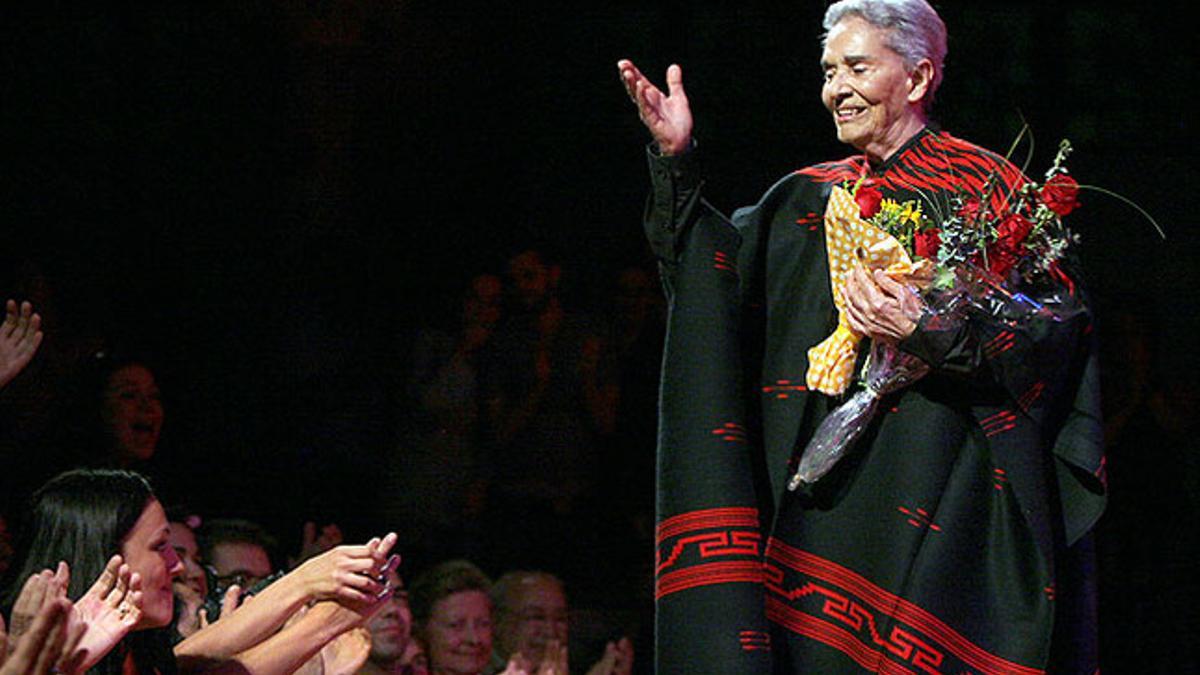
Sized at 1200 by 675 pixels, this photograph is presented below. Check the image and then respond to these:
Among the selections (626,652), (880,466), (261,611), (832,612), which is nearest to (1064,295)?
(880,466)

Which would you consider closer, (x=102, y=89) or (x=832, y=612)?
(x=832, y=612)

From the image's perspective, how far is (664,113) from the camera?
380 centimetres

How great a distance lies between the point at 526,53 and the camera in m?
7.11

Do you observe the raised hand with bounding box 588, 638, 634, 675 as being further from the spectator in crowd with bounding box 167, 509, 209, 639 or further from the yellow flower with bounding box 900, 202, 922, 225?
the yellow flower with bounding box 900, 202, 922, 225

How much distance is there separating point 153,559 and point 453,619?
1.76m

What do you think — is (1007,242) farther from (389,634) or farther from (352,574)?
(389,634)

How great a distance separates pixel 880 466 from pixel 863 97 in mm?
766

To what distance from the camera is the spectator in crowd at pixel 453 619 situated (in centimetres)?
539

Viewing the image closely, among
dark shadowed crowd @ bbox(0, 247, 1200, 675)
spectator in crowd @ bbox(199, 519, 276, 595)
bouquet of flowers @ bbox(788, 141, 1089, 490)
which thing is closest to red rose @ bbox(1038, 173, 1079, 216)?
bouquet of flowers @ bbox(788, 141, 1089, 490)

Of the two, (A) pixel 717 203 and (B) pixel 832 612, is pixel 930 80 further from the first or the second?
(A) pixel 717 203

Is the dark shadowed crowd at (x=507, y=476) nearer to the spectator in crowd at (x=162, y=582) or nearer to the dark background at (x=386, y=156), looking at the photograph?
the dark background at (x=386, y=156)

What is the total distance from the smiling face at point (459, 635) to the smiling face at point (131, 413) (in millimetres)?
969

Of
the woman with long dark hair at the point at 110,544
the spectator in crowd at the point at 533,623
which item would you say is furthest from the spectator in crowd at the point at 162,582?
the spectator in crowd at the point at 533,623

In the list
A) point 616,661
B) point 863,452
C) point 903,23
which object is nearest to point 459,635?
point 616,661
